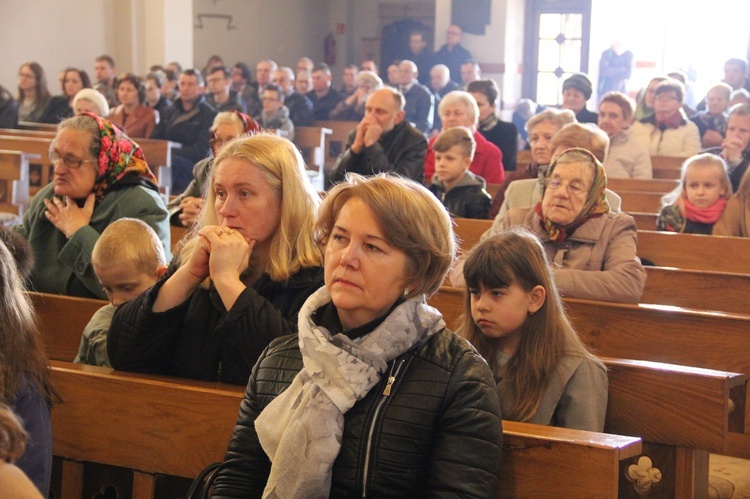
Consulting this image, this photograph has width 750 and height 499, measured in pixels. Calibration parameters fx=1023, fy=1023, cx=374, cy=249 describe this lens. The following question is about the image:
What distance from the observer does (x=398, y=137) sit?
607 cm

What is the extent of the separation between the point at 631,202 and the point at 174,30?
29.8ft

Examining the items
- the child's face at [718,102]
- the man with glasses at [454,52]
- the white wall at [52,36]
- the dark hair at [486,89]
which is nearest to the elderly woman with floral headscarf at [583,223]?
the dark hair at [486,89]

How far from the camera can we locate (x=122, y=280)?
285 centimetres

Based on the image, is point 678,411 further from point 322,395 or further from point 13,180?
point 13,180

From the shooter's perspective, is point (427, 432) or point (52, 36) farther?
point (52, 36)

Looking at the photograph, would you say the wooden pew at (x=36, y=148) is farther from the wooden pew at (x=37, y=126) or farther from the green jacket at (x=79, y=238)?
the green jacket at (x=79, y=238)

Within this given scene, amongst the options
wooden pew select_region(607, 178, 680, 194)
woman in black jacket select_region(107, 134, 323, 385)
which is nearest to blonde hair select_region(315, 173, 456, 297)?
woman in black jacket select_region(107, 134, 323, 385)

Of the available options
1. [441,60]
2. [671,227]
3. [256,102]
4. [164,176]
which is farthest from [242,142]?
[441,60]

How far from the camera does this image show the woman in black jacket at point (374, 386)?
5.87ft

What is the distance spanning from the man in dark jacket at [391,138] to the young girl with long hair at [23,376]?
3.74 meters

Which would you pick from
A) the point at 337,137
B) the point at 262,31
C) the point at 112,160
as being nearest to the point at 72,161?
the point at 112,160

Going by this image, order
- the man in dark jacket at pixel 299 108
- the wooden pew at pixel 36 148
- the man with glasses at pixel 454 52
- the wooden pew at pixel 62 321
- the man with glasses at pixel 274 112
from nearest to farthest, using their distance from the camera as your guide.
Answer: the wooden pew at pixel 62 321 → the wooden pew at pixel 36 148 → the man with glasses at pixel 274 112 → the man in dark jacket at pixel 299 108 → the man with glasses at pixel 454 52

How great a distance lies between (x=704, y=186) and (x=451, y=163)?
4.15 feet

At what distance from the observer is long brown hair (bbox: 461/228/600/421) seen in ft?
8.01
